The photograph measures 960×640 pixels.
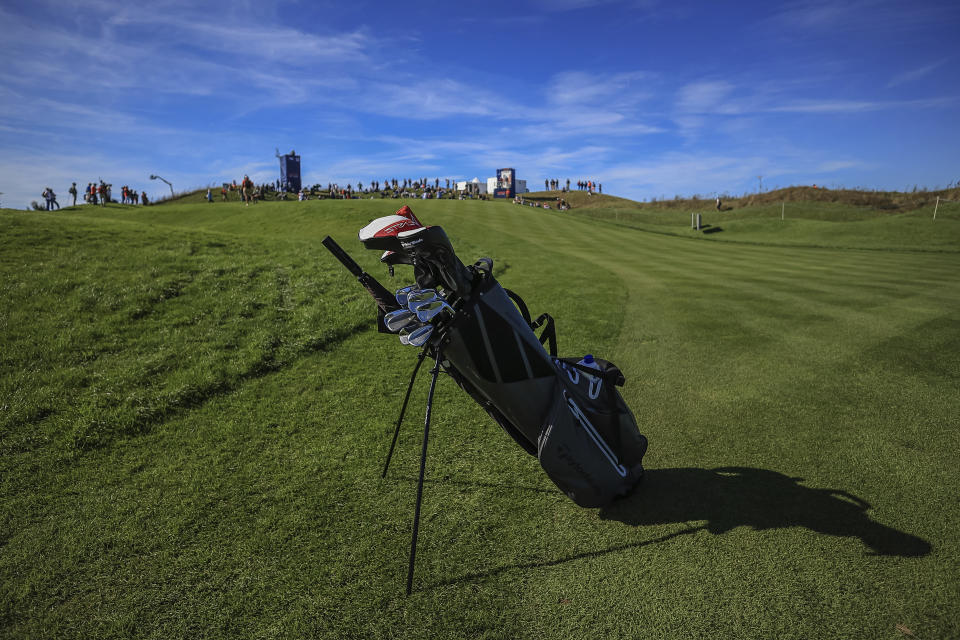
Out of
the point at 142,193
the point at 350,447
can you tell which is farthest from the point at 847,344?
the point at 142,193

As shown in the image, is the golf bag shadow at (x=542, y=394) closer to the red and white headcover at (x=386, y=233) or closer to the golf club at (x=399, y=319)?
the golf club at (x=399, y=319)

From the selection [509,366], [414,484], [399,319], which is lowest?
[414,484]

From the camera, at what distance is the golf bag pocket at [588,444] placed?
2842 millimetres

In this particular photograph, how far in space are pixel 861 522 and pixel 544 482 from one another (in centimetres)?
200

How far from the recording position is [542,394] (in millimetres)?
2863

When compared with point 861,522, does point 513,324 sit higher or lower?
higher

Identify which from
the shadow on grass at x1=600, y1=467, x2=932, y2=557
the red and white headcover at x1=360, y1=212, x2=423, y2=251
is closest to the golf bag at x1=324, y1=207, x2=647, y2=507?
the red and white headcover at x1=360, y1=212, x2=423, y2=251

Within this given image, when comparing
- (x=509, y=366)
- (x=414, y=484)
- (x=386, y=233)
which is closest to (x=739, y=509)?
(x=509, y=366)

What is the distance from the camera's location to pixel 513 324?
2736 millimetres

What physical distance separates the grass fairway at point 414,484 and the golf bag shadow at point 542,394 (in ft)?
1.32

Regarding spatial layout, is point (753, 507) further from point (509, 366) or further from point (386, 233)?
point (386, 233)

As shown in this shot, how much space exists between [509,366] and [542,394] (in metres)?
0.29

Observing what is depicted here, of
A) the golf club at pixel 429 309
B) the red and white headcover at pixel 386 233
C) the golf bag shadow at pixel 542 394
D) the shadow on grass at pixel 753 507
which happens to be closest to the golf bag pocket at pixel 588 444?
the golf bag shadow at pixel 542 394

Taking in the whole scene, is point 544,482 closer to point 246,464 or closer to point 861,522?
point 861,522
